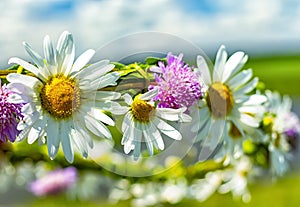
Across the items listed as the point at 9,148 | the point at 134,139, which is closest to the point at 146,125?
the point at 134,139

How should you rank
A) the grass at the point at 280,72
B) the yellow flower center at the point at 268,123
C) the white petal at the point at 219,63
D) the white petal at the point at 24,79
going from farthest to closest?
the grass at the point at 280,72
the yellow flower center at the point at 268,123
the white petal at the point at 219,63
the white petal at the point at 24,79

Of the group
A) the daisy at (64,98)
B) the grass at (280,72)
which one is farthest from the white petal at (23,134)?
the grass at (280,72)

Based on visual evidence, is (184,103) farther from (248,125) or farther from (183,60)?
(248,125)

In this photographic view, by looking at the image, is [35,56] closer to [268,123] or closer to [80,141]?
[80,141]

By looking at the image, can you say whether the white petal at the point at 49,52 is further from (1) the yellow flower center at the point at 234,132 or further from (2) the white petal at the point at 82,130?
(1) the yellow flower center at the point at 234,132

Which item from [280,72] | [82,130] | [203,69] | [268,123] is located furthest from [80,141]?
[280,72]

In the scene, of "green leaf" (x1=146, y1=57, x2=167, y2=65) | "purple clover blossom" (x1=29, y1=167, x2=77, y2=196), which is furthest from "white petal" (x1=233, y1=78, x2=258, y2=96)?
"purple clover blossom" (x1=29, y1=167, x2=77, y2=196)
